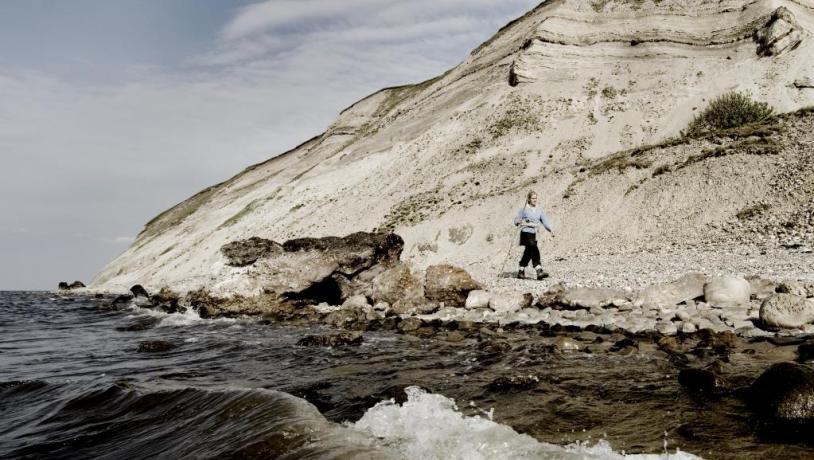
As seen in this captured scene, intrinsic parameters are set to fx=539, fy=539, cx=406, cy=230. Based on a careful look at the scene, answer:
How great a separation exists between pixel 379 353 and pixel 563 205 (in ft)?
71.9

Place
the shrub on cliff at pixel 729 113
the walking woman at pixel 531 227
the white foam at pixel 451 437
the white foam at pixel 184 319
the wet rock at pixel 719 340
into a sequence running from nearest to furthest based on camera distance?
the white foam at pixel 451 437
the wet rock at pixel 719 340
the walking woman at pixel 531 227
the white foam at pixel 184 319
the shrub on cliff at pixel 729 113

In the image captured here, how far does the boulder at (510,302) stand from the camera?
561 inches

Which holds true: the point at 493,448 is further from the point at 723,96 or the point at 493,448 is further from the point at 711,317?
the point at 723,96

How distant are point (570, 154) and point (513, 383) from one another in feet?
124

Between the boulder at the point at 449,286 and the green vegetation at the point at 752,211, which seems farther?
the green vegetation at the point at 752,211

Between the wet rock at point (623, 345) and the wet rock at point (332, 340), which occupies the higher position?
the wet rock at point (332, 340)

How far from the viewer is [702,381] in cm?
688

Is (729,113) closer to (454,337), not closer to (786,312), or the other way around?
(786,312)

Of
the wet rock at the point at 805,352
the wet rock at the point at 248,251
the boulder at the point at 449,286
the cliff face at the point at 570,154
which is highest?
the cliff face at the point at 570,154

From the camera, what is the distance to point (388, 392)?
7461mm

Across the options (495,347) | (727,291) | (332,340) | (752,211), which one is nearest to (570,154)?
(752,211)

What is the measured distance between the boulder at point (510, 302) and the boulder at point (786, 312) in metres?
5.54

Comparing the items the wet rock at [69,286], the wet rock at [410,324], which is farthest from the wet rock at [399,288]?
the wet rock at [69,286]

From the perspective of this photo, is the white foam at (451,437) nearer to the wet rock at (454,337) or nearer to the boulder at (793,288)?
the wet rock at (454,337)
